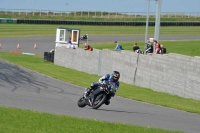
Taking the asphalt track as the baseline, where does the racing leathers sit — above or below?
above

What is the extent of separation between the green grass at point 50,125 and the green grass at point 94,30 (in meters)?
53.5

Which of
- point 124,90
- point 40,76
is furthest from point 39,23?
point 124,90

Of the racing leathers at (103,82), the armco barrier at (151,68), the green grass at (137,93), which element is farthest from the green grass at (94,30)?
the racing leathers at (103,82)

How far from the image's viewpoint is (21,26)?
77.2 meters

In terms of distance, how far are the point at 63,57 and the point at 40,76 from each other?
27.9ft

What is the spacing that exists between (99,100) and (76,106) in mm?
879

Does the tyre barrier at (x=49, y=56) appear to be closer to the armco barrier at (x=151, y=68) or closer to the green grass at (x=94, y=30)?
the armco barrier at (x=151, y=68)

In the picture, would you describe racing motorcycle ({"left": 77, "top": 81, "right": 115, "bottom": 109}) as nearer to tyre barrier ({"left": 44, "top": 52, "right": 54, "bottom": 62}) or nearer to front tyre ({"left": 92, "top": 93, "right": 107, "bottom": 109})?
front tyre ({"left": 92, "top": 93, "right": 107, "bottom": 109})

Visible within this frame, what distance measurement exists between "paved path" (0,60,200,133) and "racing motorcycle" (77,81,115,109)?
0.19m

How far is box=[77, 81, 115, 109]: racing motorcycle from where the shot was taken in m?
17.5

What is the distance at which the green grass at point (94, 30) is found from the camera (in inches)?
2749

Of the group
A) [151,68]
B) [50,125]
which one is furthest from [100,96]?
[151,68]

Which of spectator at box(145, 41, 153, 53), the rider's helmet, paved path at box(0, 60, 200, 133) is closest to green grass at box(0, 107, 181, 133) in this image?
paved path at box(0, 60, 200, 133)

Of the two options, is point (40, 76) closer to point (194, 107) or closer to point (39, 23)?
point (194, 107)
